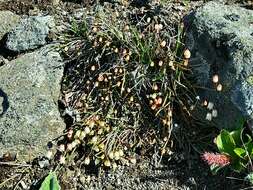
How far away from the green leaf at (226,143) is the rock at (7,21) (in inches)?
82.8

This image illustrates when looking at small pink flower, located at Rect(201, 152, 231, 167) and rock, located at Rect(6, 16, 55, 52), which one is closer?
small pink flower, located at Rect(201, 152, 231, 167)

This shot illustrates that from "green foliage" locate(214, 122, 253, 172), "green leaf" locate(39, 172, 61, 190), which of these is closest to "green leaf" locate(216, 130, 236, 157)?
"green foliage" locate(214, 122, 253, 172)

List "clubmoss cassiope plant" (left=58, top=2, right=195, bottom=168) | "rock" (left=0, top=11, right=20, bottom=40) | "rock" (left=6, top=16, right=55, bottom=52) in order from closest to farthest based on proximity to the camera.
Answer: "clubmoss cassiope plant" (left=58, top=2, right=195, bottom=168) < "rock" (left=6, top=16, right=55, bottom=52) < "rock" (left=0, top=11, right=20, bottom=40)

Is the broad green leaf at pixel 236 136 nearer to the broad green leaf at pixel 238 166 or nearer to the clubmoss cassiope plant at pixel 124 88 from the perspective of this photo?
the broad green leaf at pixel 238 166

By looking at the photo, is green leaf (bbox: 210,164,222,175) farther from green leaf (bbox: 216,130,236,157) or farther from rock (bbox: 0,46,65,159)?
rock (bbox: 0,46,65,159)

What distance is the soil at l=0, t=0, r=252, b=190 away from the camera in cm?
412

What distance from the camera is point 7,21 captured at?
16.2ft

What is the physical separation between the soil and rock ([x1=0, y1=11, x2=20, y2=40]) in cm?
125

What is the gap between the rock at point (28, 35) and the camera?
476 centimetres

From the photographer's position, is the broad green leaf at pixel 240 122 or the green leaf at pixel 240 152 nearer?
the green leaf at pixel 240 152

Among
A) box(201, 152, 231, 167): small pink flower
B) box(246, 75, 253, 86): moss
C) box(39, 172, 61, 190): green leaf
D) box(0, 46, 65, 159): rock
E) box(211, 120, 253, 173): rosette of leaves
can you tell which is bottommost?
box(39, 172, 61, 190): green leaf

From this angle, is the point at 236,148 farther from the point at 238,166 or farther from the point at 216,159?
the point at 216,159

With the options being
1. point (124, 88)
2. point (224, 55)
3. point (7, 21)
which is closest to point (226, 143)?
point (224, 55)

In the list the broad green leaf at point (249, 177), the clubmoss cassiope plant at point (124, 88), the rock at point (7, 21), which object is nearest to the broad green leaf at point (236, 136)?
the broad green leaf at point (249, 177)
